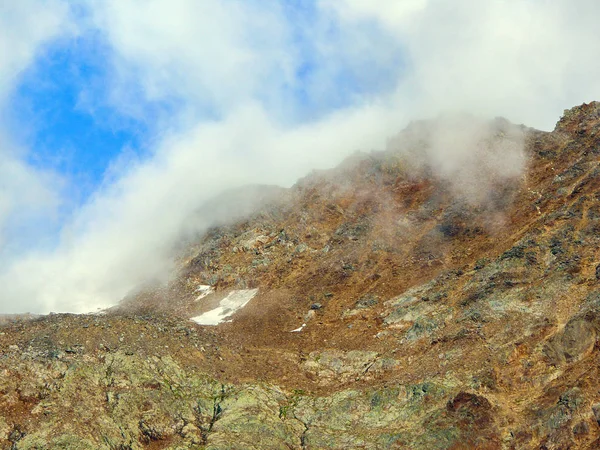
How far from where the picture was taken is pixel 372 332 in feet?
180

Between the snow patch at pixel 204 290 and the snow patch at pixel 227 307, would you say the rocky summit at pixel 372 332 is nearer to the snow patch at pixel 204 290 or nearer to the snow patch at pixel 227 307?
the snow patch at pixel 204 290

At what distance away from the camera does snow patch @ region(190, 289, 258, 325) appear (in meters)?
63.6

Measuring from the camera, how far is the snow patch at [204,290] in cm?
7132

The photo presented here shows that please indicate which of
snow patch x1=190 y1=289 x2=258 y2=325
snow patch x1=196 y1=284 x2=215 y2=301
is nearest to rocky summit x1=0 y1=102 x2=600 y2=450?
snow patch x1=196 y1=284 x2=215 y2=301

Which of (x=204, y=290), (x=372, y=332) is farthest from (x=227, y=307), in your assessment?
(x=372, y=332)

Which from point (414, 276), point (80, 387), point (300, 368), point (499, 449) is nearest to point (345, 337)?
point (300, 368)

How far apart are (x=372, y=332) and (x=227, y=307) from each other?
19.0m

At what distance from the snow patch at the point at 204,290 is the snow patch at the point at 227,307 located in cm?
334

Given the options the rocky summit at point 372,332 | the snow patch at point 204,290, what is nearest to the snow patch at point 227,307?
the rocky summit at point 372,332

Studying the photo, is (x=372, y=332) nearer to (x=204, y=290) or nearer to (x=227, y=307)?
(x=227, y=307)

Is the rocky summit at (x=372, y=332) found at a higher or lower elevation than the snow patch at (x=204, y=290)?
lower

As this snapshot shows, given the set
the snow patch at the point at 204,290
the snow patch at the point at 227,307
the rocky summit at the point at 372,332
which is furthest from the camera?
the snow patch at the point at 204,290

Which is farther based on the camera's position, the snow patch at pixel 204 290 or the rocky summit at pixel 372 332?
the snow patch at pixel 204 290

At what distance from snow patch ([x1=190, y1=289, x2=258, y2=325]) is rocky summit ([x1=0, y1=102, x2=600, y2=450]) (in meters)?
0.28
